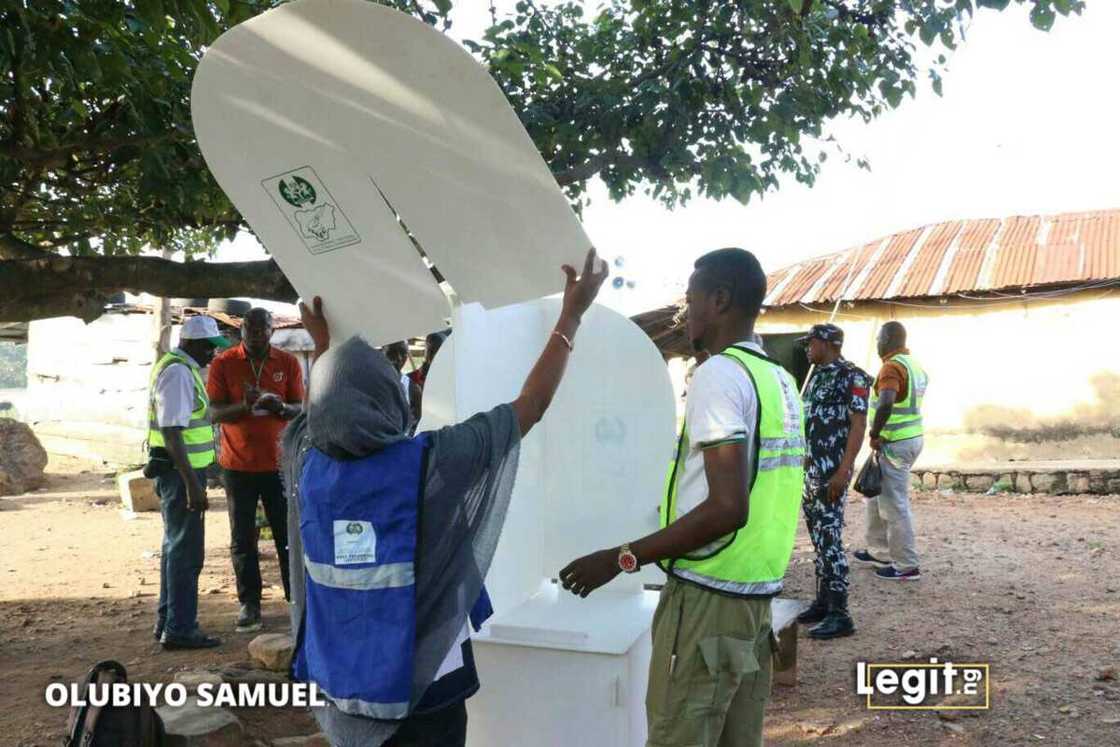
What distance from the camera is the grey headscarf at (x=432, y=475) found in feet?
6.10

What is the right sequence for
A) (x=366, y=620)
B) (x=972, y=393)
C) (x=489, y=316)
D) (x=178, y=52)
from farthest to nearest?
(x=972, y=393)
(x=178, y=52)
(x=489, y=316)
(x=366, y=620)

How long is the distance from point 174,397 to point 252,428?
0.54 metres

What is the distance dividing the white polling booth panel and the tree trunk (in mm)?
1717

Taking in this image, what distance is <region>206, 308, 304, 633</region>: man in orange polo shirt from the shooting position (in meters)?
5.25

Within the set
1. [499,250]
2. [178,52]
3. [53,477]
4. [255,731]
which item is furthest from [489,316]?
[53,477]

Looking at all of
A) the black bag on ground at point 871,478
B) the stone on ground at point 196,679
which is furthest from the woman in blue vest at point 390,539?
the black bag on ground at point 871,478

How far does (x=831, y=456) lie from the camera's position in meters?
5.21

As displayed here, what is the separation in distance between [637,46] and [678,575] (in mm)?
5031

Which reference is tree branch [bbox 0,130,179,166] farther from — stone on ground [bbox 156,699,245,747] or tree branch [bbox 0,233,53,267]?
stone on ground [bbox 156,699,245,747]

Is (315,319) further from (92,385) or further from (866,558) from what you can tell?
(92,385)

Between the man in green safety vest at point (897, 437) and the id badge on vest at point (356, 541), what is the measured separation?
525 cm

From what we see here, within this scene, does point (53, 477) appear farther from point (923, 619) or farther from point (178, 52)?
point (923, 619)

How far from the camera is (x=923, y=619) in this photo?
565 cm

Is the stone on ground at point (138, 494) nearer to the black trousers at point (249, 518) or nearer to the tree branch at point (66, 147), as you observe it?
the black trousers at point (249, 518)
